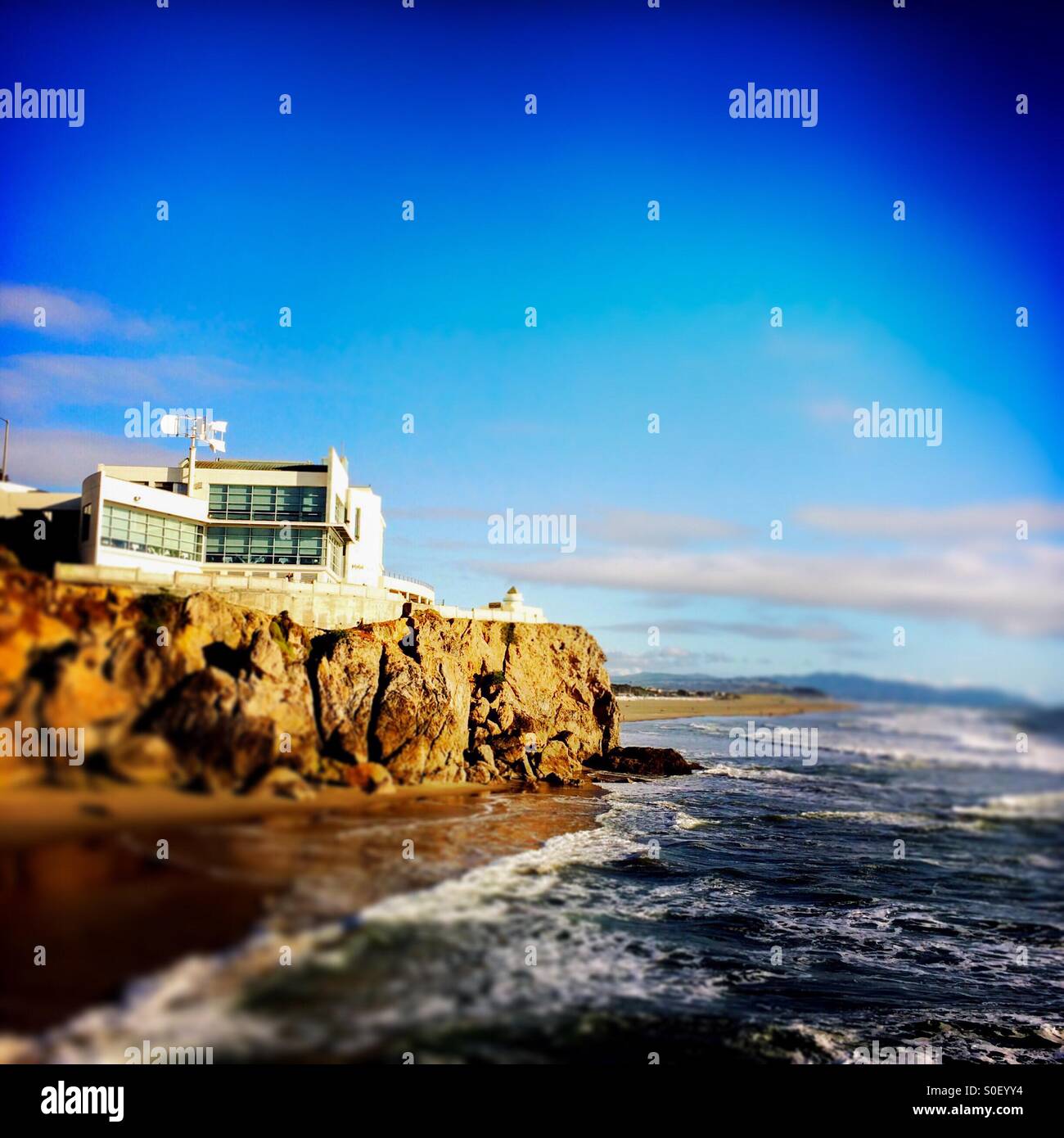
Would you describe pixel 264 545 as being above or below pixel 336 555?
above

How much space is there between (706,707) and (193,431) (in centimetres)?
6942

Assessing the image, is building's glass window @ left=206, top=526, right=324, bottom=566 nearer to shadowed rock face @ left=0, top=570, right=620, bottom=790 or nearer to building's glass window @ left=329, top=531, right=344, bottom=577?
building's glass window @ left=329, top=531, right=344, bottom=577

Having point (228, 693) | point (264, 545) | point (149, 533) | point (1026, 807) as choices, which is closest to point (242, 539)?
point (264, 545)

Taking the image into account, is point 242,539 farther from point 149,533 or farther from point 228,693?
point 228,693

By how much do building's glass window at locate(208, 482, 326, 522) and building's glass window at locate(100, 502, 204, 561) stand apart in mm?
1796

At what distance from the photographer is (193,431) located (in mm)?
28594

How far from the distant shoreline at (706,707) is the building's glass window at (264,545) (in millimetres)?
44739

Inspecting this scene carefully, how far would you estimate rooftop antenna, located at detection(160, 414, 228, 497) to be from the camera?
2800cm

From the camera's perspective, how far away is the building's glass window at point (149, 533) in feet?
67.2

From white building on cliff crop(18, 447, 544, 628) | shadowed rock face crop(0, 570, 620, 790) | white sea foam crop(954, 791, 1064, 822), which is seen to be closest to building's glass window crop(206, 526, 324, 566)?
white building on cliff crop(18, 447, 544, 628)

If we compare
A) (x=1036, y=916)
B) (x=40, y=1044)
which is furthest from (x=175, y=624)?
(x=1036, y=916)

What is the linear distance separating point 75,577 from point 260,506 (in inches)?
409

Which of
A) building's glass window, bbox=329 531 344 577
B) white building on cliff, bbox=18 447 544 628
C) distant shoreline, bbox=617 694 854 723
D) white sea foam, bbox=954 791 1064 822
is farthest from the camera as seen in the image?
distant shoreline, bbox=617 694 854 723
